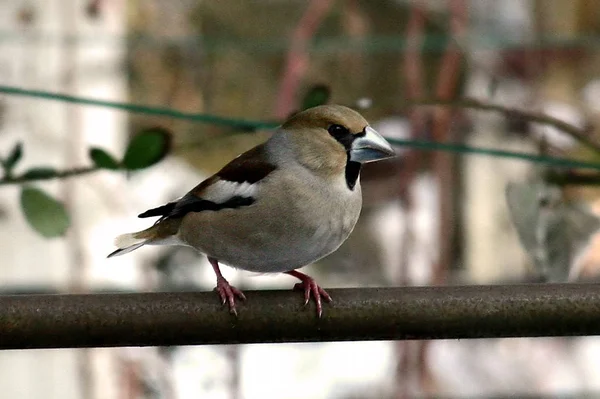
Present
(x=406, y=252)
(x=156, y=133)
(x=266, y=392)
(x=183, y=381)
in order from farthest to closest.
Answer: (x=266, y=392), (x=183, y=381), (x=406, y=252), (x=156, y=133)

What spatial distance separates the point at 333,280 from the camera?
3.43 metres

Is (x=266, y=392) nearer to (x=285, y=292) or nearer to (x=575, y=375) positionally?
(x=575, y=375)

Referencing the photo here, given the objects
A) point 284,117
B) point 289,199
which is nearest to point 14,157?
point 289,199

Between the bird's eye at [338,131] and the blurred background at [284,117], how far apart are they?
360 mm

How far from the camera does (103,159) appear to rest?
1464mm

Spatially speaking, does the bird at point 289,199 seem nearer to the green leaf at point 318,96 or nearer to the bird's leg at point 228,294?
the bird's leg at point 228,294

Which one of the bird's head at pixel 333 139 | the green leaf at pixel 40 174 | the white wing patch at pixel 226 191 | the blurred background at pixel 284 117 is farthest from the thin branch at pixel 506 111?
the green leaf at pixel 40 174

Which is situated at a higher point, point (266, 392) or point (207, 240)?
point (207, 240)

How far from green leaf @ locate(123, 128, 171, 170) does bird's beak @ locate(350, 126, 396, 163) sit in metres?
0.33

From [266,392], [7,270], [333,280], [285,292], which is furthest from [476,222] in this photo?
[285,292]

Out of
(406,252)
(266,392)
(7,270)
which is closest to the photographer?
(406,252)

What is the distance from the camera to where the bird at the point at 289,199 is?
125 centimetres

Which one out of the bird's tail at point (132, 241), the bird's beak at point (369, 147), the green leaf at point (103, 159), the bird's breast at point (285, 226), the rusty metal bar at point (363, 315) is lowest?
the bird's tail at point (132, 241)

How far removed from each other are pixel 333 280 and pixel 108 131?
3.58 ft
